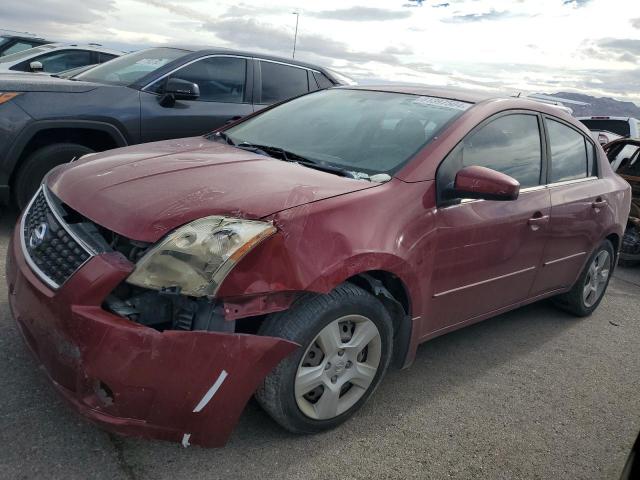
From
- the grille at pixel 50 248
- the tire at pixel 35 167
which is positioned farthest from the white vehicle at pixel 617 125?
the grille at pixel 50 248

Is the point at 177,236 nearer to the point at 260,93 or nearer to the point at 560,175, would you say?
the point at 560,175

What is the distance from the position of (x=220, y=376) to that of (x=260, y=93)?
4360 mm

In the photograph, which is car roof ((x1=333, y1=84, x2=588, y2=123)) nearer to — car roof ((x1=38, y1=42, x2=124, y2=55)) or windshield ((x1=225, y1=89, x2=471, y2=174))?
windshield ((x1=225, y1=89, x2=471, y2=174))

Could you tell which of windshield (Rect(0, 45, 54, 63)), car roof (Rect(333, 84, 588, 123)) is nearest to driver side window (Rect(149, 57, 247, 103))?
car roof (Rect(333, 84, 588, 123))

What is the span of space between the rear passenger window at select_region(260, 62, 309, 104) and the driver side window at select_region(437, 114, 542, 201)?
9.99 feet

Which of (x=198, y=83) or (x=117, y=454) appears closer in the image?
(x=117, y=454)

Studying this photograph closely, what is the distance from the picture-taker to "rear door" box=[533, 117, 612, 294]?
383 cm

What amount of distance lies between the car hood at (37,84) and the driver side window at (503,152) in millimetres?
3438

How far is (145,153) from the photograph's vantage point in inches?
121

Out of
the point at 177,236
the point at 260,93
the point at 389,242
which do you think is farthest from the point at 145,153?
the point at 260,93

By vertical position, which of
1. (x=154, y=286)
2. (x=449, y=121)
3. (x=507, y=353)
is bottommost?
(x=507, y=353)

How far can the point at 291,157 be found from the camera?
3143mm

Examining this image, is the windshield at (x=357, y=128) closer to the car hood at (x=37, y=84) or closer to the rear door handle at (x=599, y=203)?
the rear door handle at (x=599, y=203)

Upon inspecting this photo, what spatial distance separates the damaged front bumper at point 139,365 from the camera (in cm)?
208
